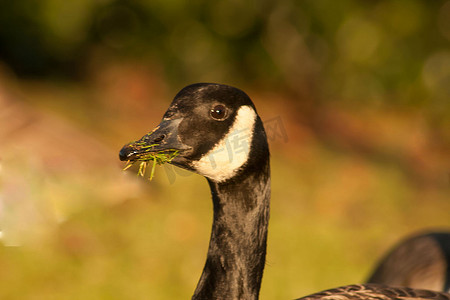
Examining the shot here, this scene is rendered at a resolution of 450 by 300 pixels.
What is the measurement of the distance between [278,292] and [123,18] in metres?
6.31

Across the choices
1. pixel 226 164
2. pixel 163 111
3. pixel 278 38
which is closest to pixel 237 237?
pixel 226 164

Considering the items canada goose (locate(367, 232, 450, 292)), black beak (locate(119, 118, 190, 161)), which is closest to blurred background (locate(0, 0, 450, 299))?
canada goose (locate(367, 232, 450, 292))

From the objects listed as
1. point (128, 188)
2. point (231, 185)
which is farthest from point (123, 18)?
point (231, 185)

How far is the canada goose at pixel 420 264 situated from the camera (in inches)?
175

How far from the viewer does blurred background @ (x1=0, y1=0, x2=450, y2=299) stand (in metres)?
6.64

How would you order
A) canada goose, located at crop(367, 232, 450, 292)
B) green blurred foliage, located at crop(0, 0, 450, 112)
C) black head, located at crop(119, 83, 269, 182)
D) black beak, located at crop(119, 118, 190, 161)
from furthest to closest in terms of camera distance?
green blurred foliage, located at crop(0, 0, 450, 112)
canada goose, located at crop(367, 232, 450, 292)
black head, located at crop(119, 83, 269, 182)
black beak, located at crop(119, 118, 190, 161)

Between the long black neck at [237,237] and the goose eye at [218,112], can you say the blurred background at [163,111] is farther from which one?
the goose eye at [218,112]

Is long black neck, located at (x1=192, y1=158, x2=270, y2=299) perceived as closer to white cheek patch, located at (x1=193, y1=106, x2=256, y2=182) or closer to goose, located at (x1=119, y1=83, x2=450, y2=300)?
goose, located at (x1=119, y1=83, x2=450, y2=300)

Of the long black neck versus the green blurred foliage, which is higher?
the green blurred foliage

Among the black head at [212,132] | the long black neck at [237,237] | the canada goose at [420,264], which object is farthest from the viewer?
the canada goose at [420,264]

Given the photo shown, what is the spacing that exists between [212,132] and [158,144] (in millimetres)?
300

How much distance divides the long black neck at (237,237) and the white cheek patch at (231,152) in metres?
0.11

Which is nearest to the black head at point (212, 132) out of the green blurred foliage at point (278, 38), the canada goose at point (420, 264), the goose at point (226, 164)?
the goose at point (226, 164)

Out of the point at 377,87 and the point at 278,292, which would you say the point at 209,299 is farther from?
the point at 377,87
